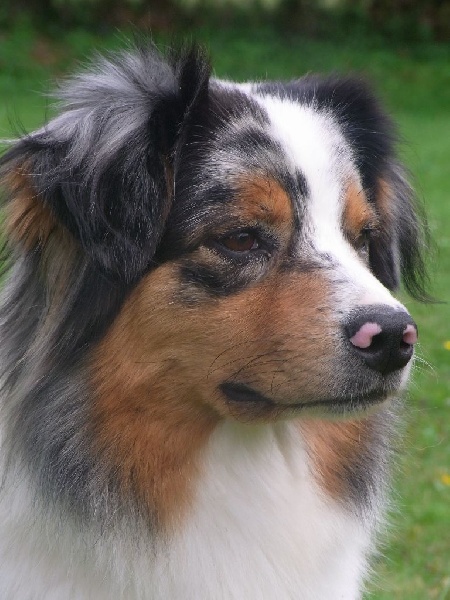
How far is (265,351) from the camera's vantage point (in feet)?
10.4

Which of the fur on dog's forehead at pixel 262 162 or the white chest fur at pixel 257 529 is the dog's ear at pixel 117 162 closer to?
the fur on dog's forehead at pixel 262 162

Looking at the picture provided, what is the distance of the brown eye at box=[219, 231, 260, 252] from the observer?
3311 mm

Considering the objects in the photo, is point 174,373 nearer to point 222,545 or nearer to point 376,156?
point 222,545

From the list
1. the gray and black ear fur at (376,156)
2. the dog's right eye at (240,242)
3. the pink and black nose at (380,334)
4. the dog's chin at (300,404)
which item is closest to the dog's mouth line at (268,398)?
the dog's chin at (300,404)

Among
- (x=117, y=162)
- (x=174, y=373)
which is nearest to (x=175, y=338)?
(x=174, y=373)

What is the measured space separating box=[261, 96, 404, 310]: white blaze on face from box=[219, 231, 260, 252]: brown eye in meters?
0.16

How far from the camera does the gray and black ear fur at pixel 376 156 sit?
3.89 meters

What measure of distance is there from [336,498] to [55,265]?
132 cm

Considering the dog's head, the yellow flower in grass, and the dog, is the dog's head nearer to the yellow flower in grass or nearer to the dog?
the dog

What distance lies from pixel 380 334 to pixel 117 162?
99 cm

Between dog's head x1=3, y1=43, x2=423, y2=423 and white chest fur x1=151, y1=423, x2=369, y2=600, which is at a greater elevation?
dog's head x1=3, y1=43, x2=423, y2=423

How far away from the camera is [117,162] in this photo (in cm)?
322

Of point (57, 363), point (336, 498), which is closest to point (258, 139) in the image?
point (57, 363)

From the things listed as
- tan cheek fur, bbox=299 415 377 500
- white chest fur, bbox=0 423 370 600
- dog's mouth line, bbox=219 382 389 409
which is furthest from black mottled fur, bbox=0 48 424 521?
tan cheek fur, bbox=299 415 377 500
